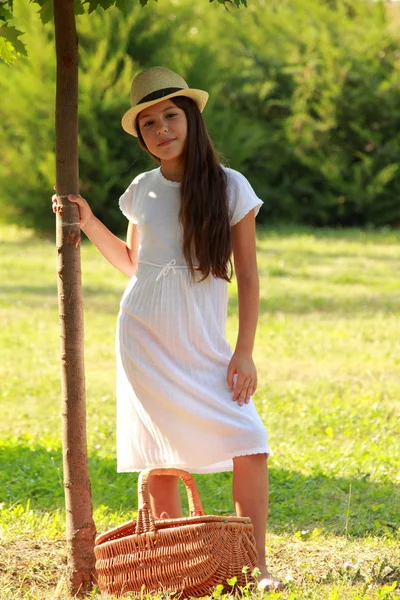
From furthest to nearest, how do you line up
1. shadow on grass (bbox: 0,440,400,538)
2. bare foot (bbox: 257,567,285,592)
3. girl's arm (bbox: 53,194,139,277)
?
shadow on grass (bbox: 0,440,400,538), girl's arm (bbox: 53,194,139,277), bare foot (bbox: 257,567,285,592)

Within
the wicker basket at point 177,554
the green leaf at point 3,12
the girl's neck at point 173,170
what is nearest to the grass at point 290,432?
the wicker basket at point 177,554

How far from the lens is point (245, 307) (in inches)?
132

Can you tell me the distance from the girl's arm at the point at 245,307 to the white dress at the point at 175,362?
4cm

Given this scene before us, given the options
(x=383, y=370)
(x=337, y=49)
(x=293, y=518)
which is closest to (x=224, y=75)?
(x=337, y=49)

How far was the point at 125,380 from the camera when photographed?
3402mm

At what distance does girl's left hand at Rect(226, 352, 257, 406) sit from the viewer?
3283 millimetres

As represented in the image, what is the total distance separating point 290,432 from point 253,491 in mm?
2681

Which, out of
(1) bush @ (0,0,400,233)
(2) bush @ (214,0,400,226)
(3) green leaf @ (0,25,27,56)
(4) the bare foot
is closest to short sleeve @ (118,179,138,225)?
(3) green leaf @ (0,25,27,56)

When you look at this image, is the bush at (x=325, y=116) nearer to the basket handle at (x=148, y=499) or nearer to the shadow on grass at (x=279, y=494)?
the shadow on grass at (x=279, y=494)

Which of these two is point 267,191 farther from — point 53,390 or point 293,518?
point 293,518

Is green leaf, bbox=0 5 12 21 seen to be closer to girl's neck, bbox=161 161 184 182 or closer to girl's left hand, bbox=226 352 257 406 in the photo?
girl's neck, bbox=161 161 184 182

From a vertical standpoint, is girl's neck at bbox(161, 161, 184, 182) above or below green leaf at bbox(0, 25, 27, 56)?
below

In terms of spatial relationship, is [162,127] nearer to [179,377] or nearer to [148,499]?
[179,377]

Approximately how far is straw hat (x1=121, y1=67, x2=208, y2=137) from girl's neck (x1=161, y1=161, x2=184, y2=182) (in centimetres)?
22
